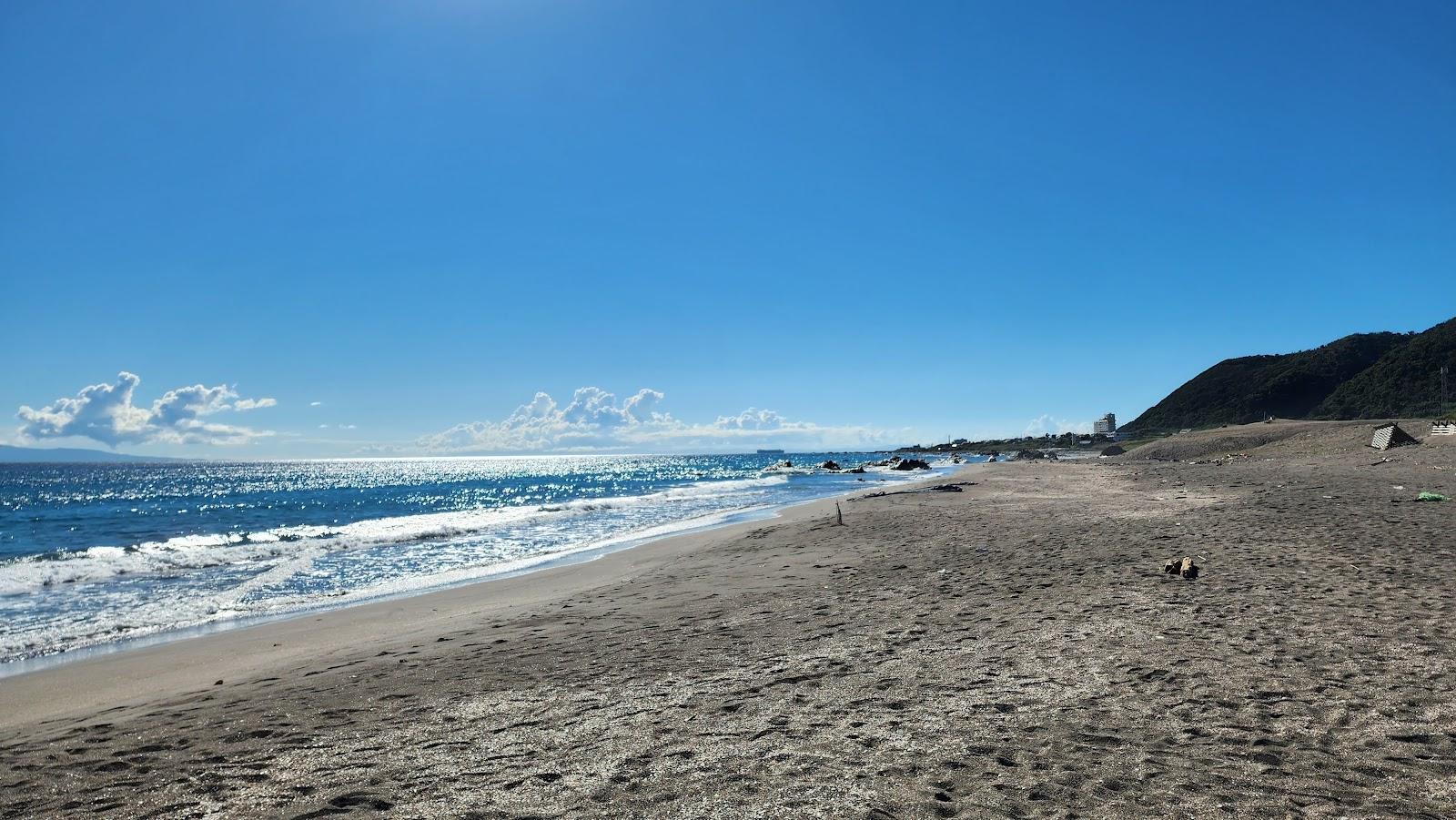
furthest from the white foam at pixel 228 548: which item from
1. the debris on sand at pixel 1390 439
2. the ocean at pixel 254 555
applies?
the debris on sand at pixel 1390 439

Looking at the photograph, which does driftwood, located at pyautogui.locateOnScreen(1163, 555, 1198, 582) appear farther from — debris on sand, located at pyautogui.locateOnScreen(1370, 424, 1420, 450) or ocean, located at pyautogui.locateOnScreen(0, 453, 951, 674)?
debris on sand, located at pyautogui.locateOnScreen(1370, 424, 1420, 450)

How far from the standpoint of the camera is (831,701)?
657 centimetres

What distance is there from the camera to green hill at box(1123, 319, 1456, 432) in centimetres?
10506

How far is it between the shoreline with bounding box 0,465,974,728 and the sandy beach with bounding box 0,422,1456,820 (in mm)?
111

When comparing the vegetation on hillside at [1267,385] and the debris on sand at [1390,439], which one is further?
the vegetation on hillside at [1267,385]

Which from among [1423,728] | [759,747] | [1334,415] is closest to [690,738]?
[759,747]

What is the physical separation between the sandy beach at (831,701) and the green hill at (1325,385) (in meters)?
109

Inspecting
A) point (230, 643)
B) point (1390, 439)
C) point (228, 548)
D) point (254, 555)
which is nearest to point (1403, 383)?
point (1390, 439)

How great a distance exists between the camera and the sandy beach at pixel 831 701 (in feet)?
15.9

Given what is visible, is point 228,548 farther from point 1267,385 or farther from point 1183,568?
point 1267,385

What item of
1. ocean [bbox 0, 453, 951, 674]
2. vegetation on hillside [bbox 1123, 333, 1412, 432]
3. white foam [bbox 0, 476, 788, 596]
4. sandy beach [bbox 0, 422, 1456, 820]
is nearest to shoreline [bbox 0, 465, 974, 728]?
sandy beach [bbox 0, 422, 1456, 820]

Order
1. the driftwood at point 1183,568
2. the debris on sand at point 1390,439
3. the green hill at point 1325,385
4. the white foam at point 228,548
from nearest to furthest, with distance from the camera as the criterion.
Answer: the driftwood at point 1183,568
the white foam at point 228,548
the debris on sand at point 1390,439
the green hill at point 1325,385

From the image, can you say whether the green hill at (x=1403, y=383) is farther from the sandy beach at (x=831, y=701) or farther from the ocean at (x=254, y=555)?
the sandy beach at (x=831, y=701)

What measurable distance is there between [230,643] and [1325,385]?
175514 mm
